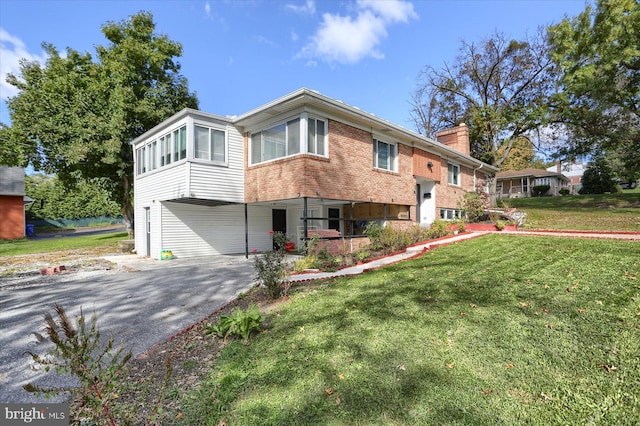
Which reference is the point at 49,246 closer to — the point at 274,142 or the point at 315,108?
the point at 274,142

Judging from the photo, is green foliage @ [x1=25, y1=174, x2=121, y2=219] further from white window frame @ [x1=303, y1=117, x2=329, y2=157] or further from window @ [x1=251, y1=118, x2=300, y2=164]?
white window frame @ [x1=303, y1=117, x2=329, y2=157]

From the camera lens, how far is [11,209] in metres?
24.9

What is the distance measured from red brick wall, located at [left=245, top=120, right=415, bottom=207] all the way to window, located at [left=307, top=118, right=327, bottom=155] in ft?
0.96

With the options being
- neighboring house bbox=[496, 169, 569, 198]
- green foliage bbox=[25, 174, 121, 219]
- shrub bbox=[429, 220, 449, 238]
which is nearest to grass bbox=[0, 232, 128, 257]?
green foliage bbox=[25, 174, 121, 219]

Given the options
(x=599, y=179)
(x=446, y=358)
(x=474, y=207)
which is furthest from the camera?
(x=599, y=179)

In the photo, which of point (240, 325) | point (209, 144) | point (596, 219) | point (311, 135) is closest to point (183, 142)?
point (209, 144)

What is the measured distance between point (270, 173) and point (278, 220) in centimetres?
465

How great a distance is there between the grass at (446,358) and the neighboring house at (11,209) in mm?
31659

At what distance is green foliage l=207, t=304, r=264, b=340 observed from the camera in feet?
12.7

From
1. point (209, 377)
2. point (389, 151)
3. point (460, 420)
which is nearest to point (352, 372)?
point (460, 420)

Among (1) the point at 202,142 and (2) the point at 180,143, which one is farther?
(2) the point at 180,143

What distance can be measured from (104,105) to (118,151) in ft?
12.1

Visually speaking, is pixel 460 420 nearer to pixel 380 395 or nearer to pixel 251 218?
pixel 380 395

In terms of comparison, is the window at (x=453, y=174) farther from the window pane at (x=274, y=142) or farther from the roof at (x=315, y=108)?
the window pane at (x=274, y=142)
